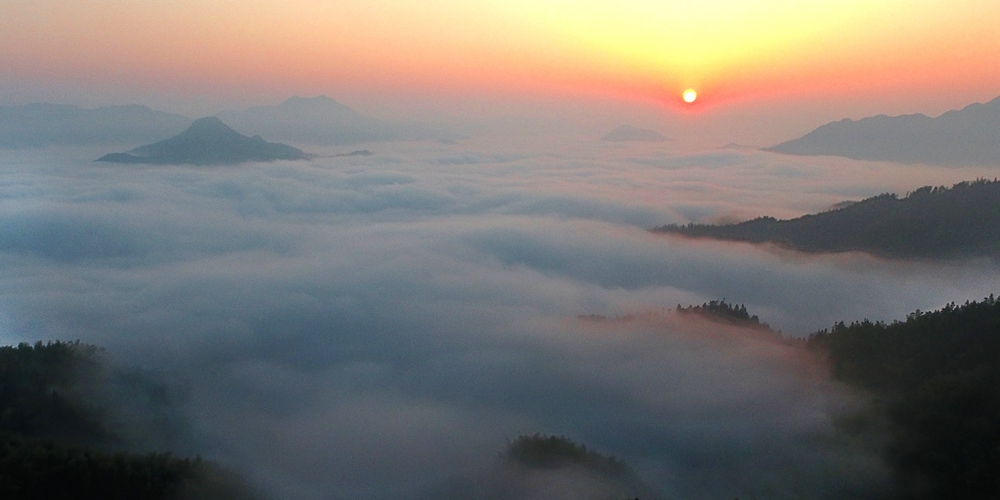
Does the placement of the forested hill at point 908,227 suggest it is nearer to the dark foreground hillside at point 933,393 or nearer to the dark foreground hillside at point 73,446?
the dark foreground hillside at point 933,393

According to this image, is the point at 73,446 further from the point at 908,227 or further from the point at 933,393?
the point at 908,227

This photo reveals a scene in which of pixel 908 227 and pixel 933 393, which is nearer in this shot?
pixel 933 393

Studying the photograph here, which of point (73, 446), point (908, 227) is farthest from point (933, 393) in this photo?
point (908, 227)

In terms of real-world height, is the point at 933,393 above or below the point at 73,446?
above

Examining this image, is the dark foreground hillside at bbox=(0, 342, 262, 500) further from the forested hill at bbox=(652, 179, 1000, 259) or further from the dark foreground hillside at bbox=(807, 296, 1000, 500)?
the forested hill at bbox=(652, 179, 1000, 259)

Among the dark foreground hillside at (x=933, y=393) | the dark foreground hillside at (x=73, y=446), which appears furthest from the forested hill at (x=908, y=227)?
the dark foreground hillside at (x=73, y=446)

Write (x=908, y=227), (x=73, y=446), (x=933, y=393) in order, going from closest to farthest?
(x=73, y=446) < (x=933, y=393) < (x=908, y=227)

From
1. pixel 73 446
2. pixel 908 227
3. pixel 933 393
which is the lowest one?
pixel 73 446

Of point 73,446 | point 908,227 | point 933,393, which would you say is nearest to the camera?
point 73,446
